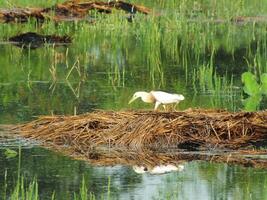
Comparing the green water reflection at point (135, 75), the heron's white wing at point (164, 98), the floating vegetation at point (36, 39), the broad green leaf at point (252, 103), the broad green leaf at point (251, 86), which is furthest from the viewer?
the floating vegetation at point (36, 39)

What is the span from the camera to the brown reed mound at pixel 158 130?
9.59 m

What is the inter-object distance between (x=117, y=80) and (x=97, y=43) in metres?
4.87

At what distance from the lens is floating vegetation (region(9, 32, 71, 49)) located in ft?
63.9

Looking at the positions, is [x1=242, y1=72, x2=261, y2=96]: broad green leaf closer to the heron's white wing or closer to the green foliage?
the green foliage

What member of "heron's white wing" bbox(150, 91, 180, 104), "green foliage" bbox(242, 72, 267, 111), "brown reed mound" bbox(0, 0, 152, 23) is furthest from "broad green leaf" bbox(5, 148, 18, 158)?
"brown reed mound" bbox(0, 0, 152, 23)

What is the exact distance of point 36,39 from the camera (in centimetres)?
1962

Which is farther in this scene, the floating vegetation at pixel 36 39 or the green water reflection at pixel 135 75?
the floating vegetation at pixel 36 39

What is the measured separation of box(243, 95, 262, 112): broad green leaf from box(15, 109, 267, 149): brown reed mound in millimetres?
1474

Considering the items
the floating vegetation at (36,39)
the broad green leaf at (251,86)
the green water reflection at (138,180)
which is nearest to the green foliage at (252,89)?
the broad green leaf at (251,86)

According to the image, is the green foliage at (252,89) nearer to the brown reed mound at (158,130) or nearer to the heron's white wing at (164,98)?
the heron's white wing at (164,98)

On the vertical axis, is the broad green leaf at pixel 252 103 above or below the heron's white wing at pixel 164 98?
below

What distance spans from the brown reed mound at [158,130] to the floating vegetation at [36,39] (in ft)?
31.0

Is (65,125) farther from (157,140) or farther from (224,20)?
(224,20)

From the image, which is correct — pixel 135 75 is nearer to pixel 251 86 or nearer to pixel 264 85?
pixel 251 86
